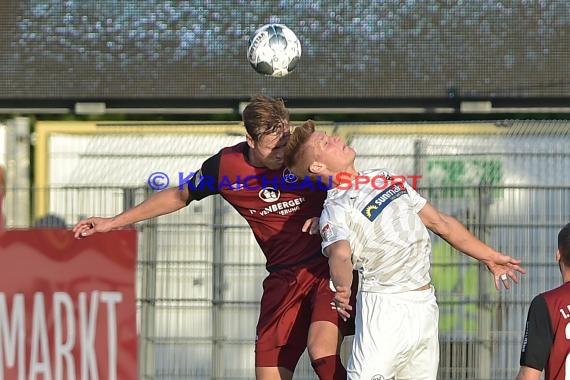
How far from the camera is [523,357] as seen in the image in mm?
5297

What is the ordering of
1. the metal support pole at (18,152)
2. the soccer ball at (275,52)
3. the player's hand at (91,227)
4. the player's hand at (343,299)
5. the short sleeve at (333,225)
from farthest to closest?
the metal support pole at (18,152), the soccer ball at (275,52), the player's hand at (91,227), the short sleeve at (333,225), the player's hand at (343,299)

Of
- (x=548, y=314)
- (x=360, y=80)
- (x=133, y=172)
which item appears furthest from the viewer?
(x=360, y=80)

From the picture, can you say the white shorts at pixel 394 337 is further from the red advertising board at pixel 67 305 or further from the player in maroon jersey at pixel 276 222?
the red advertising board at pixel 67 305

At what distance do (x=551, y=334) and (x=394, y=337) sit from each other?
788mm

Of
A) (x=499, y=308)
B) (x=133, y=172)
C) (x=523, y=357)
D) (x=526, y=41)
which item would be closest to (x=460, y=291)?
(x=499, y=308)

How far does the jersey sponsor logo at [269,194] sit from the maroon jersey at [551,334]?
1.72 m

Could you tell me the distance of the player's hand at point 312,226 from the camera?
5957 millimetres

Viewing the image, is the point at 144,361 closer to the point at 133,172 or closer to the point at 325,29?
the point at 133,172

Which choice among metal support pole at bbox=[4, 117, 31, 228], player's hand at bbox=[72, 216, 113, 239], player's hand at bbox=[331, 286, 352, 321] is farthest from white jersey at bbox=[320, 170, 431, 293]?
metal support pole at bbox=[4, 117, 31, 228]

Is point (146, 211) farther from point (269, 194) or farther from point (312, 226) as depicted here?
point (312, 226)

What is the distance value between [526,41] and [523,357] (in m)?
9.90

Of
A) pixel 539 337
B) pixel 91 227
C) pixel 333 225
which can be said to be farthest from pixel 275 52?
pixel 539 337

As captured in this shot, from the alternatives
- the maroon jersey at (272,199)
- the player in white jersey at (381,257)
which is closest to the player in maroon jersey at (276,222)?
the maroon jersey at (272,199)

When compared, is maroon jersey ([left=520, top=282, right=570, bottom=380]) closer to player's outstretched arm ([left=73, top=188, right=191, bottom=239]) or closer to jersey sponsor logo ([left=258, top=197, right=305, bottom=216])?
jersey sponsor logo ([left=258, top=197, right=305, bottom=216])
